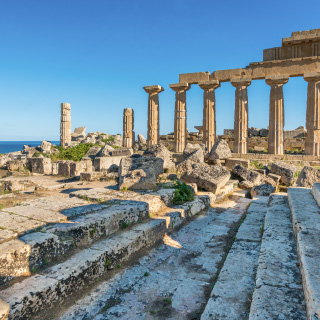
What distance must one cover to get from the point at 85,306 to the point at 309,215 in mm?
3210

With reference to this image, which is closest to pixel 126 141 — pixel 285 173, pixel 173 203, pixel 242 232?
pixel 285 173

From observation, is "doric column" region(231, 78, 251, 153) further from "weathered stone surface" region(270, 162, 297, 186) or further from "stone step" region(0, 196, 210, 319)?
"stone step" region(0, 196, 210, 319)

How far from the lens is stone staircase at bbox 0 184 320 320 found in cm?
231

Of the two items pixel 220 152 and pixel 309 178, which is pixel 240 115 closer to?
pixel 220 152

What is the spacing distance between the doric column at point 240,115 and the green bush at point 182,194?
11.0 meters

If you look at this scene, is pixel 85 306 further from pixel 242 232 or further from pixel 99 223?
pixel 242 232

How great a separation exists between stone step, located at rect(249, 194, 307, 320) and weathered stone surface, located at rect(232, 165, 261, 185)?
18.7ft

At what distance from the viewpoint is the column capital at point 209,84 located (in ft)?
53.3

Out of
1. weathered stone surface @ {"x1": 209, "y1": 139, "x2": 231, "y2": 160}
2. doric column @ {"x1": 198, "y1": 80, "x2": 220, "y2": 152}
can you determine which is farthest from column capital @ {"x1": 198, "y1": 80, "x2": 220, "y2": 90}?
weathered stone surface @ {"x1": 209, "y1": 139, "x2": 231, "y2": 160}

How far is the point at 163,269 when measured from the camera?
11.3ft

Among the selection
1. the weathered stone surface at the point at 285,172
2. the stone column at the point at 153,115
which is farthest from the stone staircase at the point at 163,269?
the stone column at the point at 153,115

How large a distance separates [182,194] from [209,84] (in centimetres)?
1212

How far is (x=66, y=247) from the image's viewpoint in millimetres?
3166

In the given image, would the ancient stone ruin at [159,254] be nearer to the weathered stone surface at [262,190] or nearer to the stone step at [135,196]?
the stone step at [135,196]
